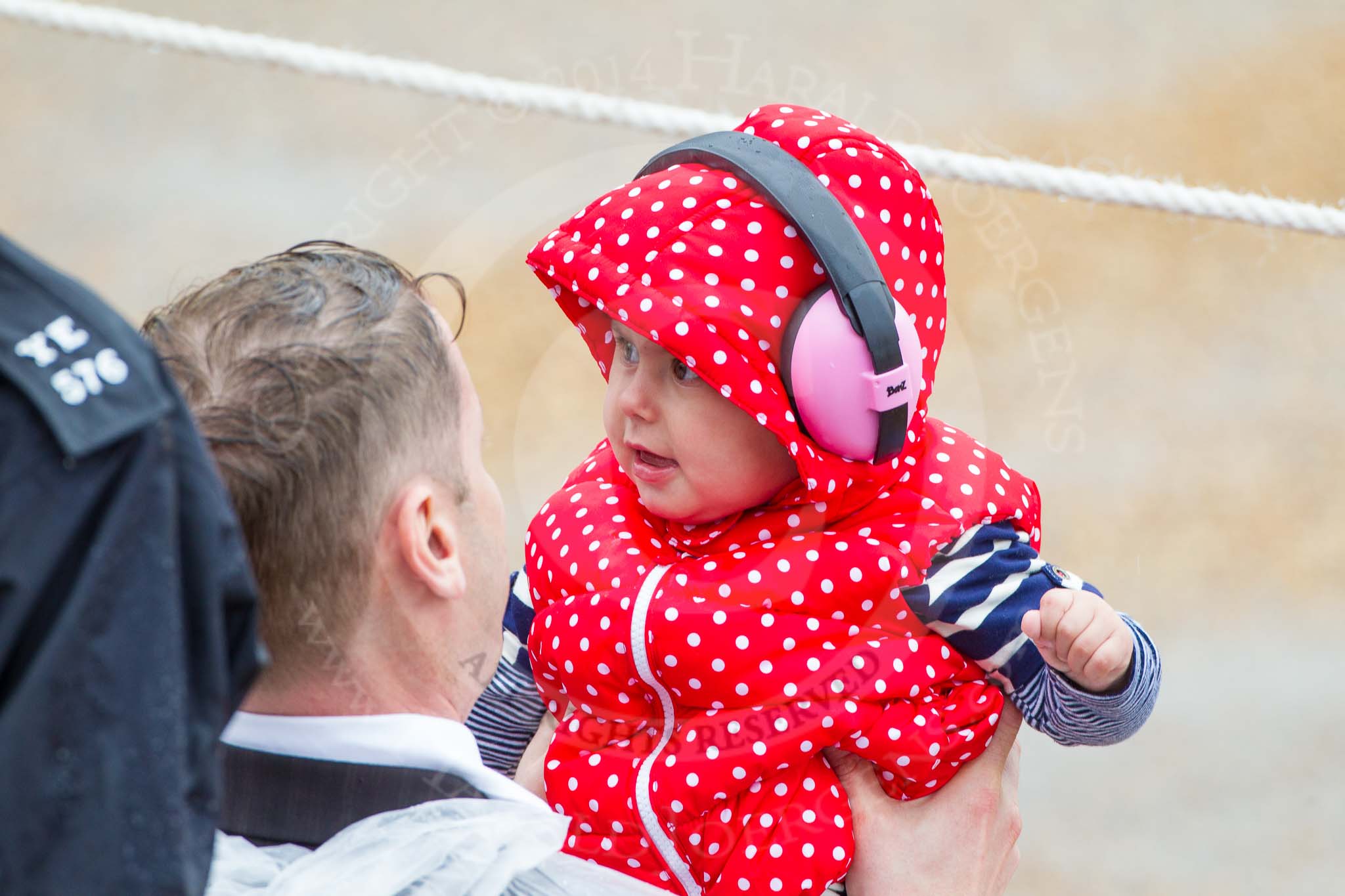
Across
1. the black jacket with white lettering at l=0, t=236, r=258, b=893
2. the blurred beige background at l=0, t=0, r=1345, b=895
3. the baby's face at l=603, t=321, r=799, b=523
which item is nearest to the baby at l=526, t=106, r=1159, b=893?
the baby's face at l=603, t=321, r=799, b=523

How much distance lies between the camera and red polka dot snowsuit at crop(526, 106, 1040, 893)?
819 mm

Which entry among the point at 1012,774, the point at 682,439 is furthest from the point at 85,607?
the point at 1012,774

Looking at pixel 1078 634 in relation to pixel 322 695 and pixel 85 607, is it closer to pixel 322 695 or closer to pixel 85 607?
pixel 322 695

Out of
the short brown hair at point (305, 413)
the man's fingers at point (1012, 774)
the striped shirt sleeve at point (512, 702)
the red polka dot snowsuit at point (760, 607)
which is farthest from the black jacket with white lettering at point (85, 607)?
the man's fingers at point (1012, 774)

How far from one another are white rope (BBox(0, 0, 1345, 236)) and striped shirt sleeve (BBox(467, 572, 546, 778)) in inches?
16.3

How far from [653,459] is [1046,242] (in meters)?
2.40

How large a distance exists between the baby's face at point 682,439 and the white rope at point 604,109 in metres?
0.27

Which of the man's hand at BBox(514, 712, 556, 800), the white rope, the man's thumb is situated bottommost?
the man's hand at BBox(514, 712, 556, 800)

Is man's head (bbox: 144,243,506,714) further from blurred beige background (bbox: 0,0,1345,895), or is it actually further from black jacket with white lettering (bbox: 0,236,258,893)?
blurred beige background (bbox: 0,0,1345,895)

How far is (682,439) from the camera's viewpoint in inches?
33.4

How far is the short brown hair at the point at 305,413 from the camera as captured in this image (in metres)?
0.59

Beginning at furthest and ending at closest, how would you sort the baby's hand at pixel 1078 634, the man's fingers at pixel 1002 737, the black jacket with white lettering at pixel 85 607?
the man's fingers at pixel 1002 737 < the baby's hand at pixel 1078 634 < the black jacket with white lettering at pixel 85 607

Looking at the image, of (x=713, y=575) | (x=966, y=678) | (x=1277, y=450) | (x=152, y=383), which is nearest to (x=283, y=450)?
(x=152, y=383)

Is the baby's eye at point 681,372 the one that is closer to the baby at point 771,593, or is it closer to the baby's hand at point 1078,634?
the baby at point 771,593
